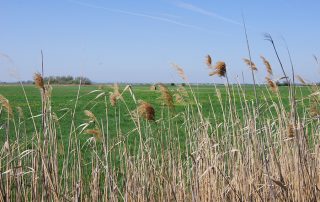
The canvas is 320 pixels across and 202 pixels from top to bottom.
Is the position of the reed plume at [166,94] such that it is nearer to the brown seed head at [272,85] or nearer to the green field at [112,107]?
the green field at [112,107]

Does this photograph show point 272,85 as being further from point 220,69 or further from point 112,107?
point 112,107

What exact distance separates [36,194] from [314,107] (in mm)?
2763

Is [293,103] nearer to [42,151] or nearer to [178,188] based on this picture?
[178,188]

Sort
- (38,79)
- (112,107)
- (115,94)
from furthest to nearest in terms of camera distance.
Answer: (112,107)
(115,94)
(38,79)

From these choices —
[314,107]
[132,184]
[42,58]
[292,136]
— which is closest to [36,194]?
[132,184]

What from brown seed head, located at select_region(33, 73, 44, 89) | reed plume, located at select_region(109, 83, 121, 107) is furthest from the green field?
brown seed head, located at select_region(33, 73, 44, 89)

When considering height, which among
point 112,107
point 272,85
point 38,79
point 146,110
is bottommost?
point 112,107

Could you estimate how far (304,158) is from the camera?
3.05 metres

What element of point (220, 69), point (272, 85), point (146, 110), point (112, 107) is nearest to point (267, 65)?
point (272, 85)

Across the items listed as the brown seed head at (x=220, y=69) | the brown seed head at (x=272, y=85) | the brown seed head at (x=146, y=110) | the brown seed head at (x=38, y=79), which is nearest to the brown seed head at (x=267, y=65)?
the brown seed head at (x=272, y=85)

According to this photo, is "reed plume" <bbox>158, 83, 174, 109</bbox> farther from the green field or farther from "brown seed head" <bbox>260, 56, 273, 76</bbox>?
"brown seed head" <bbox>260, 56, 273, 76</bbox>

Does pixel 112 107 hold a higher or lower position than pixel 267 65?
lower

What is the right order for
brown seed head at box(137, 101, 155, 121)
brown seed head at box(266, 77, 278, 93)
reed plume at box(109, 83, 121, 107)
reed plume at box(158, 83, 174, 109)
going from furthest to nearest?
brown seed head at box(266, 77, 278, 93)
reed plume at box(158, 83, 174, 109)
reed plume at box(109, 83, 121, 107)
brown seed head at box(137, 101, 155, 121)

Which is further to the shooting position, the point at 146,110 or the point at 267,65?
the point at 267,65
